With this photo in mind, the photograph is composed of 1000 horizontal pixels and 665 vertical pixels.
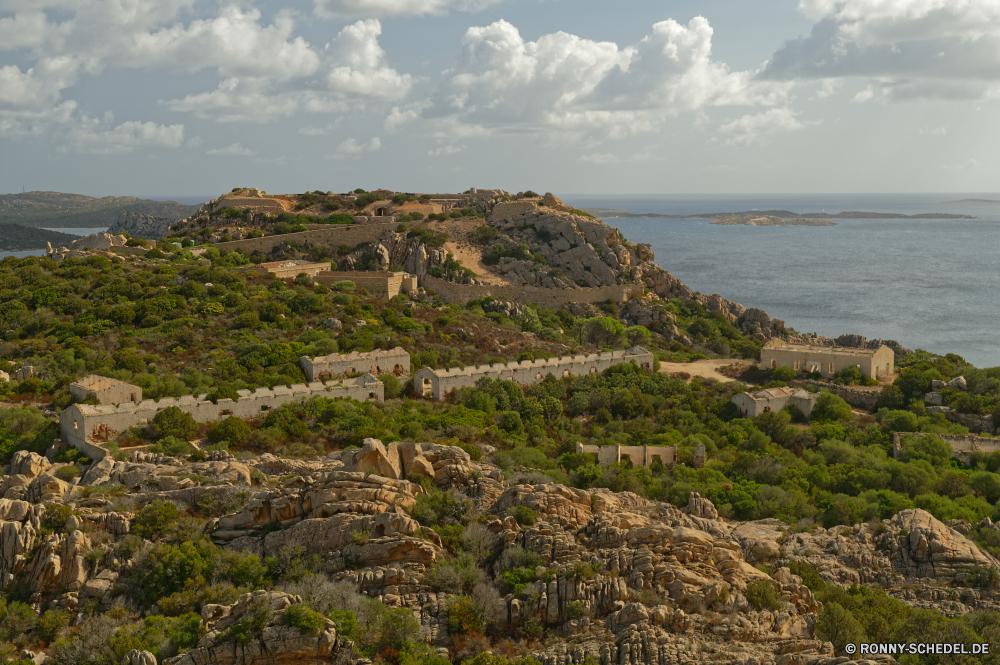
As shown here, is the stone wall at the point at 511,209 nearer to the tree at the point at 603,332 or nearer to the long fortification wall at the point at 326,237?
the long fortification wall at the point at 326,237

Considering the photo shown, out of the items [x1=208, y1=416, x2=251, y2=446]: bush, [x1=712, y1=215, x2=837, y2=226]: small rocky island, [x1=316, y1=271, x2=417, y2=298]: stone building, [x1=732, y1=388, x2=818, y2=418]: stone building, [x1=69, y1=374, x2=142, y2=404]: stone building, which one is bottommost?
[x1=732, y1=388, x2=818, y2=418]: stone building

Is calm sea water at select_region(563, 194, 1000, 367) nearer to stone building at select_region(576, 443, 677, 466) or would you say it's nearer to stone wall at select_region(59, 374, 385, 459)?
stone building at select_region(576, 443, 677, 466)

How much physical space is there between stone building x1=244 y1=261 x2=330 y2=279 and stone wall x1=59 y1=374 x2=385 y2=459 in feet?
52.1

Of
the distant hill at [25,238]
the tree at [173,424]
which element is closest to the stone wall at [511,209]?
the tree at [173,424]

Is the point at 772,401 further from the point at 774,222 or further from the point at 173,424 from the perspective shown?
the point at 774,222

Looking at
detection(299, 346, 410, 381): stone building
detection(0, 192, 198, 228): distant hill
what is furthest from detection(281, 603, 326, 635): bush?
detection(0, 192, 198, 228): distant hill

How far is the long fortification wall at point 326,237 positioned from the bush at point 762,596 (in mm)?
38733

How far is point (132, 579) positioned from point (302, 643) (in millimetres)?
3916

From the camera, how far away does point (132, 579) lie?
1204cm

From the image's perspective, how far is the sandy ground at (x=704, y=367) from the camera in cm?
3325

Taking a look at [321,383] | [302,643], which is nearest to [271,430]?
[321,383]

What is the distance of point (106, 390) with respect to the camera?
20.9m

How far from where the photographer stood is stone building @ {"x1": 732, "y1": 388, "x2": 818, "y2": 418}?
28.0 m

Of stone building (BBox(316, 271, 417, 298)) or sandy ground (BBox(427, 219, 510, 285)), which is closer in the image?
stone building (BBox(316, 271, 417, 298))
